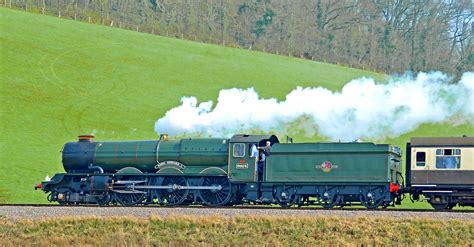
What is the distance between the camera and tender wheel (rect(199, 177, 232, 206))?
33562 mm

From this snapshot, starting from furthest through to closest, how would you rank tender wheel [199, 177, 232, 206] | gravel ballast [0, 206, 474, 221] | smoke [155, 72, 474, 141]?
smoke [155, 72, 474, 141]
tender wheel [199, 177, 232, 206]
gravel ballast [0, 206, 474, 221]

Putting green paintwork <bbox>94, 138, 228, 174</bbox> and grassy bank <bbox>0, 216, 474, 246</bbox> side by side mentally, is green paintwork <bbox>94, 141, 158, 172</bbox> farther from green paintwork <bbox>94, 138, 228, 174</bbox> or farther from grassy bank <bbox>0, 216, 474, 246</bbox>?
grassy bank <bbox>0, 216, 474, 246</bbox>

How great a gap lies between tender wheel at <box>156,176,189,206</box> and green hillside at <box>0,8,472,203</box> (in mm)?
11994

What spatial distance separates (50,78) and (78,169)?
29562 mm

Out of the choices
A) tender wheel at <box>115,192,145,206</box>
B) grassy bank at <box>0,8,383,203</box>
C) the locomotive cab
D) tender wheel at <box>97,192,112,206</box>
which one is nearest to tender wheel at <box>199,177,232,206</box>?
the locomotive cab

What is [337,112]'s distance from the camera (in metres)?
38.0

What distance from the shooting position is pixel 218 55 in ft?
259

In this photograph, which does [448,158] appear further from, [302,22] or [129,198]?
[302,22]

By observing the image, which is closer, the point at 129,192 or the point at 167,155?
the point at 167,155

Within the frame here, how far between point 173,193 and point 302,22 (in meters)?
62.4

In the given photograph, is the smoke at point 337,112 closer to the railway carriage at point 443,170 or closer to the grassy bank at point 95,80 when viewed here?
the railway carriage at point 443,170

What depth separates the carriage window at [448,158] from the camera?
31.1 meters

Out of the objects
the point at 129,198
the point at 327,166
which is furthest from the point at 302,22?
the point at 327,166

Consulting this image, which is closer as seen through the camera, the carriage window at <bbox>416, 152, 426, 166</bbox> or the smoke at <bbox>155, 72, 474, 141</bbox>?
the carriage window at <bbox>416, 152, 426, 166</bbox>
